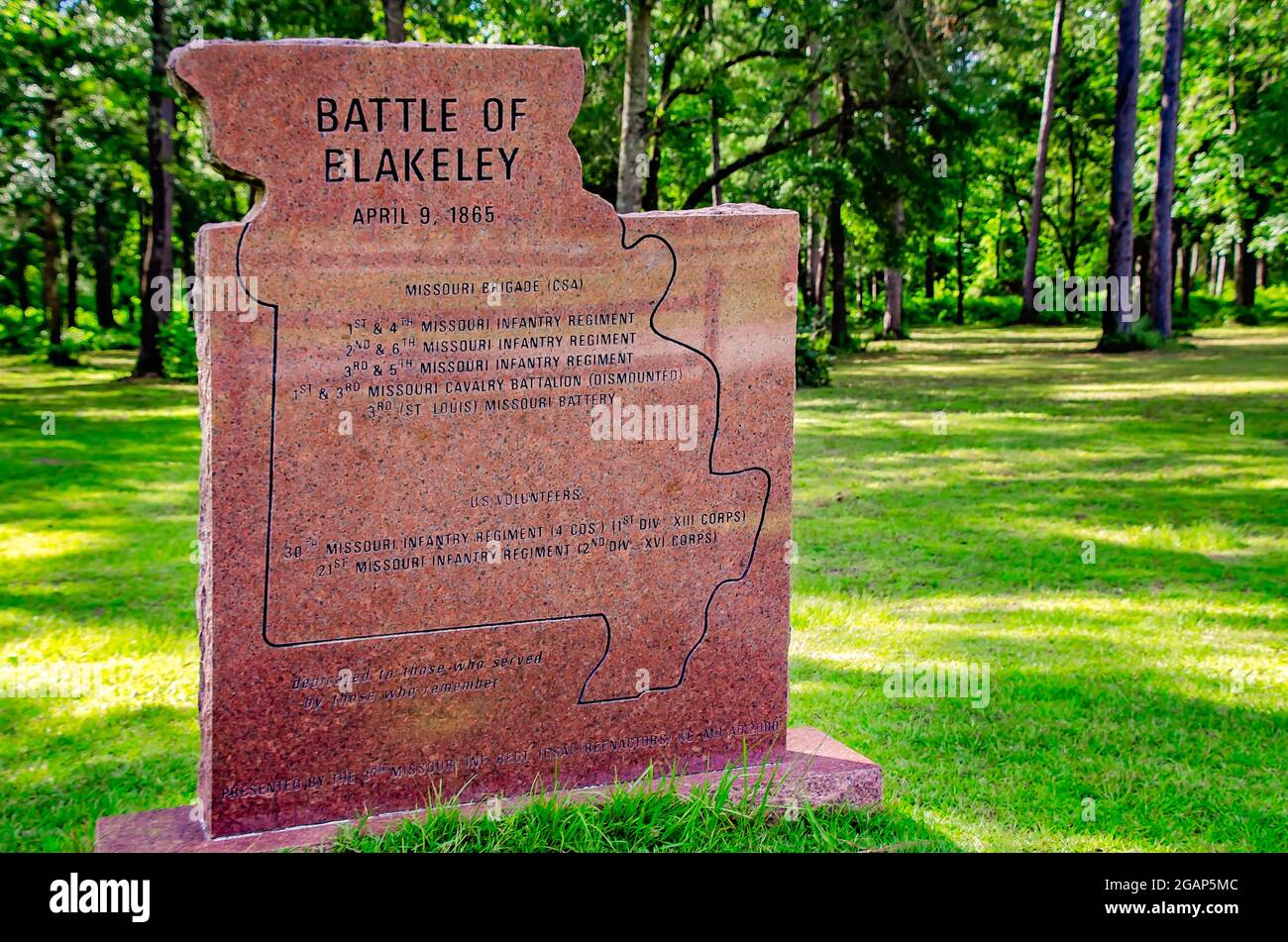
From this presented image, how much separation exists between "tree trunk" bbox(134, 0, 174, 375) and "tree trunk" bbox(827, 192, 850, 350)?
42.8 ft

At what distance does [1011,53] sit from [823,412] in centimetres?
945

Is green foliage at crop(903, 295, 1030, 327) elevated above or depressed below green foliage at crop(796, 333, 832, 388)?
above

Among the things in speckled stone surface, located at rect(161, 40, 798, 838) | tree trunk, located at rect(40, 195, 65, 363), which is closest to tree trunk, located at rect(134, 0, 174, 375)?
tree trunk, located at rect(40, 195, 65, 363)

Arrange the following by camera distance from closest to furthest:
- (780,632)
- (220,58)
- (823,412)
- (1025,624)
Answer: (220,58) → (780,632) → (1025,624) → (823,412)

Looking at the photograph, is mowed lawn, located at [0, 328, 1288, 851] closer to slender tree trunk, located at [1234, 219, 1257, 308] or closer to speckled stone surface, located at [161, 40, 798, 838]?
speckled stone surface, located at [161, 40, 798, 838]

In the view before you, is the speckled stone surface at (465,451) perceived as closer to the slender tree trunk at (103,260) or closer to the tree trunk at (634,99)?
the tree trunk at (634,99)

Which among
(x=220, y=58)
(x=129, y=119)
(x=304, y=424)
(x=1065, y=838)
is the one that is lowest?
(x=1065, y=838)

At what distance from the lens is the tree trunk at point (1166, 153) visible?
2586 centimetres

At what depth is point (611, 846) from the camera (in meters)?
4.31

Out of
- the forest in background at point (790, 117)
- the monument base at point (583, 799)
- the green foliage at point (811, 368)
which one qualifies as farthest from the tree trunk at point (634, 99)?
the monument base at point (583, 799)

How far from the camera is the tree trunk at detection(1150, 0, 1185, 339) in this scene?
25.9 m

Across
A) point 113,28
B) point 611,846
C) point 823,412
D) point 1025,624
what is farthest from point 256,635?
point 113,28

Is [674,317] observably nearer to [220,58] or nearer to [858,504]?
[220,58]

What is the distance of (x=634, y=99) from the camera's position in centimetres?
1764
